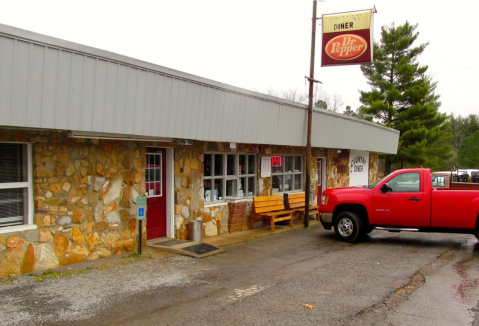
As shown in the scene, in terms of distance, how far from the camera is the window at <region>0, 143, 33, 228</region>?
729 centimetres

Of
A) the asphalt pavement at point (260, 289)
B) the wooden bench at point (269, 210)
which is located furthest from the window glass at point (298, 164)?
the asphalt pavement at point (260, 289)

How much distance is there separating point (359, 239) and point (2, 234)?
828 cm

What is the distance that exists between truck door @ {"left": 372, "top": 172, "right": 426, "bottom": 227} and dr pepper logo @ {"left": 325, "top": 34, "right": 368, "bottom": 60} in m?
3.95

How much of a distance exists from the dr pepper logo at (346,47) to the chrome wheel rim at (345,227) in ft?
15.6

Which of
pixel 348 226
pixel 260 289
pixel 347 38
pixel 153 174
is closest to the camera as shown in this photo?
pixel 260 289

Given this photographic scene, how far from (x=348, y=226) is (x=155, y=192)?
195 inches

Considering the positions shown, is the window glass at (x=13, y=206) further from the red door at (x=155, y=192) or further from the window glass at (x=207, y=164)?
the window glass at (x=207, y=164)

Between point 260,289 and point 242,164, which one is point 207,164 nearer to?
point 242,164

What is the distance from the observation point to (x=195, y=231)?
10555mm

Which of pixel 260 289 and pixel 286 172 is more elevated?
pixel 286 172

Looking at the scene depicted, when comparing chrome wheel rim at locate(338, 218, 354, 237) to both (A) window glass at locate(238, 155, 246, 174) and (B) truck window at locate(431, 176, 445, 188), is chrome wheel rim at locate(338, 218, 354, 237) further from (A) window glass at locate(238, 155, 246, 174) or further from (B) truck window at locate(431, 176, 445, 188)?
(A) window glass at locate(238, 155, 246, 174)

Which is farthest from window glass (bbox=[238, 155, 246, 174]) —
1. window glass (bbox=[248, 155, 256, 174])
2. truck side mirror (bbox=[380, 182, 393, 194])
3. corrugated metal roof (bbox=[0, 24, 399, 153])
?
truck side mirror (bbox=[380, 182, 393, 194])

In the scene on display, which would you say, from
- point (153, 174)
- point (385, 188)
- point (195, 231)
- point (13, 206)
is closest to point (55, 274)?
point (13, 206)

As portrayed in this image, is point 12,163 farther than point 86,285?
Yes
